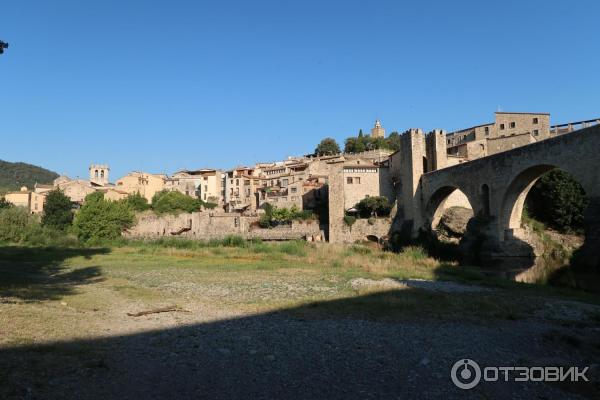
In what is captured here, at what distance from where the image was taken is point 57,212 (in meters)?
64.1

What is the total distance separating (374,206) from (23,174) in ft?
468

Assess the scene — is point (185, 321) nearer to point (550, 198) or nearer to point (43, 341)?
point (43, 341)

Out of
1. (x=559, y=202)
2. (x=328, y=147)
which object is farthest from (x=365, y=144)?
(x=559, y=202)

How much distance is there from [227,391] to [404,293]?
34.0ft

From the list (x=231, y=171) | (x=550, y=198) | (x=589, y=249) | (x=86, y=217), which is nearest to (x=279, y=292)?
(x=589, y=249)

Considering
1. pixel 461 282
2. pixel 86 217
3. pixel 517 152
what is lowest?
pixel 461 282

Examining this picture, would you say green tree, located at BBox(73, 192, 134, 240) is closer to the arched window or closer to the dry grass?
the dry grass

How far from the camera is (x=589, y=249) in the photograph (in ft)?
78.7

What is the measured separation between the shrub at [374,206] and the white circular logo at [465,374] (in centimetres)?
4555

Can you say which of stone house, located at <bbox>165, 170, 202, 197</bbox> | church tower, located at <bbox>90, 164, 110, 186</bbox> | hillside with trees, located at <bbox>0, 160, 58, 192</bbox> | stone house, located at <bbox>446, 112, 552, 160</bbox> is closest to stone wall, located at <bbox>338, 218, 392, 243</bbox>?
stone house, located at <bbox>446, 112, 552, 160</bbox>

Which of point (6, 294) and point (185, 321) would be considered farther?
point (6, 294)

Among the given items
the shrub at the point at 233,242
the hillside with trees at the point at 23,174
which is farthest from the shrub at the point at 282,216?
the hillside with trees at the point at 23,174

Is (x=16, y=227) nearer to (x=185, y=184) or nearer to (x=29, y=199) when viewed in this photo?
(x=185, y=184)

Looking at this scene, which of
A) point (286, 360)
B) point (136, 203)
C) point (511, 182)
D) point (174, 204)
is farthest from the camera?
point (136, 203)
